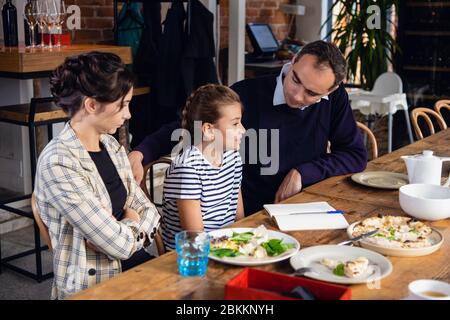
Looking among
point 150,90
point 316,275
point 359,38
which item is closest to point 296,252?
point 316,275

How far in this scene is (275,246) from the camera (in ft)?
4.98

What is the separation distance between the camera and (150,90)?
398 centimetres

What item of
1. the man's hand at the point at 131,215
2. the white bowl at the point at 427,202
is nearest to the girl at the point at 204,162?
the man's hand at the point at 131,215

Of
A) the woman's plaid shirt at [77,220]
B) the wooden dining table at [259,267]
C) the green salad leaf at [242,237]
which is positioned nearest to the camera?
the wooden dining table at [259,267]

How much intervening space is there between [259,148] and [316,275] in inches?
44.2

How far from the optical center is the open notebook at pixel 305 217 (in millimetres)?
1753

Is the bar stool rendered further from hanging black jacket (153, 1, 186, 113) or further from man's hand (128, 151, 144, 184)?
hanging black jacket (153, 1, 186, 113)

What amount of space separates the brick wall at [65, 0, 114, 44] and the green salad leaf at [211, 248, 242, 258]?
287cm

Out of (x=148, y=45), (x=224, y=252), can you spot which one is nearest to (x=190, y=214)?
(x=224, y=252)

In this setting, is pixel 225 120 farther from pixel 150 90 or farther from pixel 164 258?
pixel 150 90

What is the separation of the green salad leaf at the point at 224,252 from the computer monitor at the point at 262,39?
4009mm

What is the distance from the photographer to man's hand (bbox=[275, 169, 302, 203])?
2260 mm

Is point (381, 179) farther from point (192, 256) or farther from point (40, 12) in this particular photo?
point (40, 12)

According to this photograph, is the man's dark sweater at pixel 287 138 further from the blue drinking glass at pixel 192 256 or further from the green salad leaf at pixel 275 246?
the blue drinking glass at pixel 192 256
